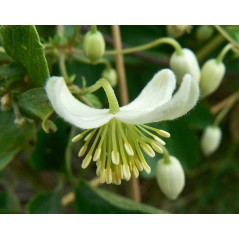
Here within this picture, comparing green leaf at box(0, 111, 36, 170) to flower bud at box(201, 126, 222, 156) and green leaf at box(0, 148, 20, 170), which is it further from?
flower bud at box(201, 126, 222, 156)

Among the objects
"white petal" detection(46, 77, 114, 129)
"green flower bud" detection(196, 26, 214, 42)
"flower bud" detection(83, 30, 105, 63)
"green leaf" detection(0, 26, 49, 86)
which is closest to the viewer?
"white petal" detection(46, 77, 114, 129)

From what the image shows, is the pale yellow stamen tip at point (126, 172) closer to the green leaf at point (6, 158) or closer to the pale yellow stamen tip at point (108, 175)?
the pale yellow stamen tip at point (108, 175)

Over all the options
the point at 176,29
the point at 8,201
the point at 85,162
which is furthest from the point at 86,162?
the point at 8,201

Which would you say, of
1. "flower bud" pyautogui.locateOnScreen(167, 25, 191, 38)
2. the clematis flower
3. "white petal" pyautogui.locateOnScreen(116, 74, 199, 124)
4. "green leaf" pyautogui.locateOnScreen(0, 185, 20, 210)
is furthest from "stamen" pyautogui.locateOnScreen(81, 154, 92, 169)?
"green leaf" pyautogui.locateOnScreen(0, 185, 20, 210)

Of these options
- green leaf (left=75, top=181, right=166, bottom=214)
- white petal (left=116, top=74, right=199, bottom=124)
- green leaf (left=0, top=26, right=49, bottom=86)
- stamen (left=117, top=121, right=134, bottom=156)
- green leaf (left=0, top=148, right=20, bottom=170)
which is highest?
green leaf (left=0, top=26, right=49, bottom=86)

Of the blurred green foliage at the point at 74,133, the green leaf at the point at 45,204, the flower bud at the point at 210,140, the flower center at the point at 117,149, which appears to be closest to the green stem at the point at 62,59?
the blurred green foliage at the point at 74,133

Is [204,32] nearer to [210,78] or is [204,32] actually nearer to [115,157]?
[210,78]
